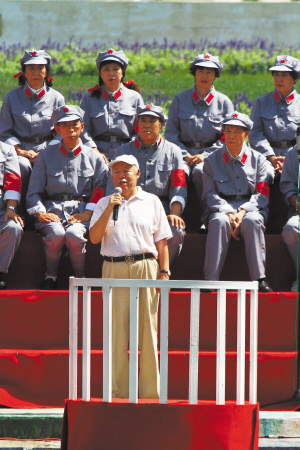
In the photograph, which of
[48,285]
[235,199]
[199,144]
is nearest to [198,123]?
[199,144]

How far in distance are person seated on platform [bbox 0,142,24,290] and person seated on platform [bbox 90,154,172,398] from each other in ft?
3.40

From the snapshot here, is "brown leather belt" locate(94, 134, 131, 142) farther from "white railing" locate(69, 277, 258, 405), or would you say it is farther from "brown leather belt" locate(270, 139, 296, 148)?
"white railing" locate(69, 277, 258, 405)

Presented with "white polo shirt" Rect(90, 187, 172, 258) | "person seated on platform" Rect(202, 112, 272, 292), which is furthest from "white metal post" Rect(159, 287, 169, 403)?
"person seated on platform" Rect(202, 112, 272, 292)

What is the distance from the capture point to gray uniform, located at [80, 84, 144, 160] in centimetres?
618

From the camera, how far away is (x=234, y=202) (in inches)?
220

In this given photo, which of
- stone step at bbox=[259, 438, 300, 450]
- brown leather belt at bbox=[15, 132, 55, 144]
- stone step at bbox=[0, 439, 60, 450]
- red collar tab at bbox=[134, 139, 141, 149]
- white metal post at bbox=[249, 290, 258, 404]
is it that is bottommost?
stone step at bbox=[0, 439, 60, 450]

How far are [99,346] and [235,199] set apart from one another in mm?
1477

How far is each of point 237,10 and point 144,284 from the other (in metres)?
5.66

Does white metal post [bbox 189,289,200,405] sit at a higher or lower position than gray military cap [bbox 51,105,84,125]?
lower

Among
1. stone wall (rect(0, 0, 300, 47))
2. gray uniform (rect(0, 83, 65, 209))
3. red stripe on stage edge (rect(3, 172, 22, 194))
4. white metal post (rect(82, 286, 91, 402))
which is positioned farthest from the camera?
stone wall (rect(0, 0, 300, 47))

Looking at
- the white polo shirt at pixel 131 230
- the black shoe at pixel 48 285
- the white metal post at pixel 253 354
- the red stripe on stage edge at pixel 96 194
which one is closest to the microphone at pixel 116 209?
the white polo shirt at pixel 131 230

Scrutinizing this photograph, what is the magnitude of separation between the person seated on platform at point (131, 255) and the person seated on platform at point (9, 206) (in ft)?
3.40

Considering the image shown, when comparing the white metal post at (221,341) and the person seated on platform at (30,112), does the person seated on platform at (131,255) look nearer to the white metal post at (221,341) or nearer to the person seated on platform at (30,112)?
the white metal post at (221,341)

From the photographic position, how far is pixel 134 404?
3.67 meters
